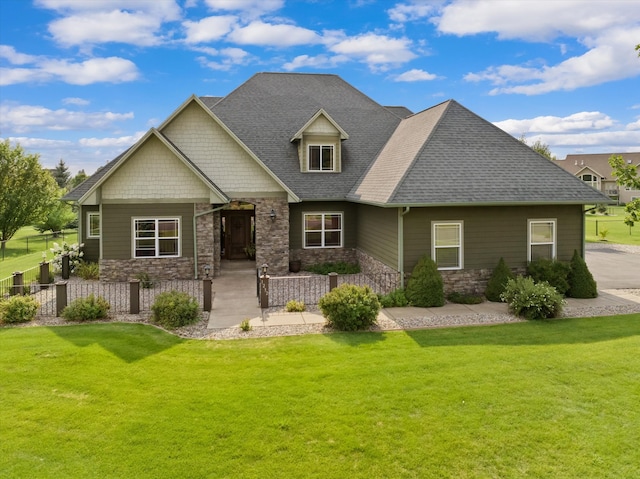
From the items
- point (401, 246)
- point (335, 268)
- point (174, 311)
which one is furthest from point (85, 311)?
point (335, 268)

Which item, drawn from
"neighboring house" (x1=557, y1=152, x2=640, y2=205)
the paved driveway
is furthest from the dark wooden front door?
"neighboring house" (x1=557, y1=152, x2=640, y2=205)

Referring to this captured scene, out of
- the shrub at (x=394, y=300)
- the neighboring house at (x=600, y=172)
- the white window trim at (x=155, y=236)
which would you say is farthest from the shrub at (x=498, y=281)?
the neighboring house at (x=600, y=172)

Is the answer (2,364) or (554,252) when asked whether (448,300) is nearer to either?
(554,252)

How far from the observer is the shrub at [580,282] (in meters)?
Result: 15.1

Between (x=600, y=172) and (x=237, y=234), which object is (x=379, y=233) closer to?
(x=237, y=234)

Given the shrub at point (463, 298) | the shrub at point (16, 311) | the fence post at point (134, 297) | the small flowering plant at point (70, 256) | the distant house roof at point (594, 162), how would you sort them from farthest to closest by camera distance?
the distant house roof at point (594, 162), the small flowering plant at point (70, 256), the shrub at point (463, 298), the fence post at point (134, 297), the shrub at point (16, 311)

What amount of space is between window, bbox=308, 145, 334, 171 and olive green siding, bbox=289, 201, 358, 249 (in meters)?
1.84

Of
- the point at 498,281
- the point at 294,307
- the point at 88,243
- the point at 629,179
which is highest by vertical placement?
Result: the point at 629,179

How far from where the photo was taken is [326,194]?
66.1 ft

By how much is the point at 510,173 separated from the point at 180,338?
12317 millimetres

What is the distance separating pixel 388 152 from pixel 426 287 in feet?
26.7

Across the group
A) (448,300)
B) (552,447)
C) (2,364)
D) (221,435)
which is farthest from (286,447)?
(448,300)

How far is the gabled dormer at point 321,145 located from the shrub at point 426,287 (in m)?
8.45

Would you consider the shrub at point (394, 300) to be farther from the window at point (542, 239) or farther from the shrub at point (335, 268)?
the shrub at point (335, 268)
